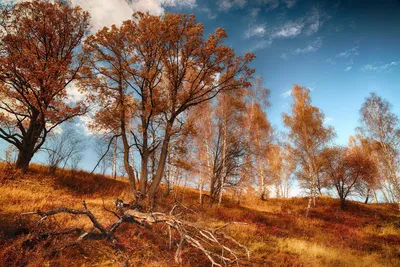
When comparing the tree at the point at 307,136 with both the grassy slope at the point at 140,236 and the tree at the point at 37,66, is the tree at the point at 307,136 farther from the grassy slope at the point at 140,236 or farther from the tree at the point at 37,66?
the tree at the point at 37,66

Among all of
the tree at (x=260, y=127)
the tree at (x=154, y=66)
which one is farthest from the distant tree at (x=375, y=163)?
the tree at (x=154, y=66)

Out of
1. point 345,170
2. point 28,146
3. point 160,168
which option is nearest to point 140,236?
point 160,168

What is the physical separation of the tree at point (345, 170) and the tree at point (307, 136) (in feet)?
3.26

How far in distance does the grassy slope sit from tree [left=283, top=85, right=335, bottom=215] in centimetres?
528

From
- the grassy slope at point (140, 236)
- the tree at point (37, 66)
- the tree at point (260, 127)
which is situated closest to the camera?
the grassy slope at point (140, 236)

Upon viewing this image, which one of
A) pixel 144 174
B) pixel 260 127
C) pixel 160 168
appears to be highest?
pixel 260 127

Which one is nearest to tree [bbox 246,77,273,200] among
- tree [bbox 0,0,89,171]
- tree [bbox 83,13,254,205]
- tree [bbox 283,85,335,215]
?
tree [bbox 283,85,335,215]

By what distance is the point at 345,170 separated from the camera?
64.0ft

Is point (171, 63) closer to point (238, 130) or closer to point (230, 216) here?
point (238, 130)

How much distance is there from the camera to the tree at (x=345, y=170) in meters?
19.2

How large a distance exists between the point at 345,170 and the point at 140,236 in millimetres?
20863

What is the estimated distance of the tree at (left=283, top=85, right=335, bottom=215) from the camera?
19.9m

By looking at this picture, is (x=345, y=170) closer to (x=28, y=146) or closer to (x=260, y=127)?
(x=260, y=127)

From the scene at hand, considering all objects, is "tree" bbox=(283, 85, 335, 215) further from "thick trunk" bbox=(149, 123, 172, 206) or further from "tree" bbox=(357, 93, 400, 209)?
"thick trunk" bbox=(149, 123, 172, 206)
